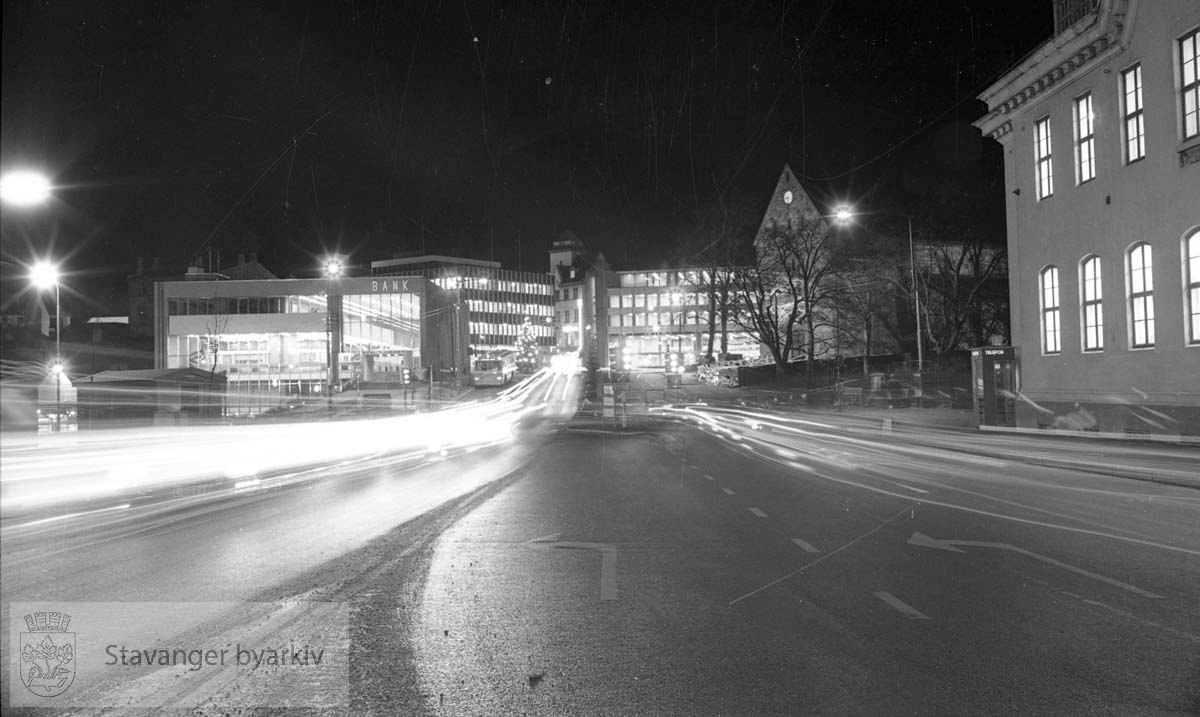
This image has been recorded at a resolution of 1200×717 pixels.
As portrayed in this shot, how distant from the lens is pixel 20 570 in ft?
29.2

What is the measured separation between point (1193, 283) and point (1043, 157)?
9.43m

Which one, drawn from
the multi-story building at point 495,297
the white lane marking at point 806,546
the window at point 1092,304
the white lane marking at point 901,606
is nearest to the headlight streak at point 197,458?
the white lane marking at point 806,546

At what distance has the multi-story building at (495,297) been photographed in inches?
5645

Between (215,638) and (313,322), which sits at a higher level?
(313,322)

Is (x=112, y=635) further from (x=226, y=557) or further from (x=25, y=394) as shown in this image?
(x=25, y=394)

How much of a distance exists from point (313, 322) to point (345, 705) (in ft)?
274

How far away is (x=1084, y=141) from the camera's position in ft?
94.8

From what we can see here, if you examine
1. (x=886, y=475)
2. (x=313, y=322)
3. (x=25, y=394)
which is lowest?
(x=886, y=475)

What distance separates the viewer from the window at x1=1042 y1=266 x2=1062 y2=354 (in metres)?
31.3

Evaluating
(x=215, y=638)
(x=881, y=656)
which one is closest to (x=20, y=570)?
(x=215, y=638)

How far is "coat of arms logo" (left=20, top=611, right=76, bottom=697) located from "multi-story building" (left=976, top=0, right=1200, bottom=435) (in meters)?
25.5

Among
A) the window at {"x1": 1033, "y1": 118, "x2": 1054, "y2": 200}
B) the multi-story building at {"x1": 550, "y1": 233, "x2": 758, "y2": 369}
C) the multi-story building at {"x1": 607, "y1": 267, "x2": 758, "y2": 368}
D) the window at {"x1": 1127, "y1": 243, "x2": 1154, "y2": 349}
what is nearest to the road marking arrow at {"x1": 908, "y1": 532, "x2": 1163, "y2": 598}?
the window at {"x1": 1127, "y1": 243, "x2": 1154, "y2": 349}

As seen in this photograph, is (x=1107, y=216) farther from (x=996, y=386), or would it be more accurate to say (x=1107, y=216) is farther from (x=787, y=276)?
(x=787, y=276)

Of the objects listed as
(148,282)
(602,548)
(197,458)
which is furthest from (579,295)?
(602,548)
